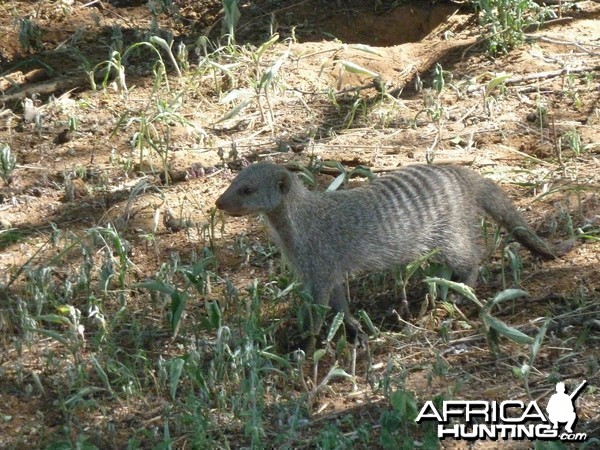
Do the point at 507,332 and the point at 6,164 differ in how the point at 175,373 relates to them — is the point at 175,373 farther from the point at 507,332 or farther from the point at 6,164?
the point at 6,164

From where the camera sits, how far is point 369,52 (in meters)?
5.38

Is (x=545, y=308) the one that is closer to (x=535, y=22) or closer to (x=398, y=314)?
(x=398, y=314)

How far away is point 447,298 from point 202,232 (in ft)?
3.30

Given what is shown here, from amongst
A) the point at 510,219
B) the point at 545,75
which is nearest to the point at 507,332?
the point at 510,219

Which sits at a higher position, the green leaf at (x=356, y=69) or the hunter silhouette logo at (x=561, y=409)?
the green leaf at (x=356, y=69)

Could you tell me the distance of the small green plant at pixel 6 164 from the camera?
15.1 feet

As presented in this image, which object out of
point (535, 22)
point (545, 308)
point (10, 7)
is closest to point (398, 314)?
point (545, 308)

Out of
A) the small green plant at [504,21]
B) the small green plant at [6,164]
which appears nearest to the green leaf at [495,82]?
the small green plant at [504,21]

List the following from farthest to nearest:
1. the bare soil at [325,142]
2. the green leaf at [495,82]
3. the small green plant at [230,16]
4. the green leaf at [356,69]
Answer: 1. the small green plant at [230,16]
2. the green leaf at [356,69]
3. the green leaf at [495,82]
4. the bare soil at [325,142]

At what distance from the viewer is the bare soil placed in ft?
11.2

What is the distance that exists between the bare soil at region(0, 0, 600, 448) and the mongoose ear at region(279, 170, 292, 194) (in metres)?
0.43

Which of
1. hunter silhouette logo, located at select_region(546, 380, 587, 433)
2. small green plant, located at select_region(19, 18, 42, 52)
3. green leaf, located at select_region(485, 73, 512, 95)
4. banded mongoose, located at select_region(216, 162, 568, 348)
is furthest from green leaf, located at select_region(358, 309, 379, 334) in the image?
small green plant, located at select_region(19, 18, 42, 52)

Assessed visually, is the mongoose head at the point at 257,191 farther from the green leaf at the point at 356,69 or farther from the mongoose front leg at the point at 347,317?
the green leaf at the point at 356,69

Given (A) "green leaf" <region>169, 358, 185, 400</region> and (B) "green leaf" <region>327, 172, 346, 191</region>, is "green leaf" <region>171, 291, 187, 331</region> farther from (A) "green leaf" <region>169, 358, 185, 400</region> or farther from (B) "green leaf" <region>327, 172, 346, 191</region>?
(B) "green leaf" <region>327, 172, 346, 191</region>
